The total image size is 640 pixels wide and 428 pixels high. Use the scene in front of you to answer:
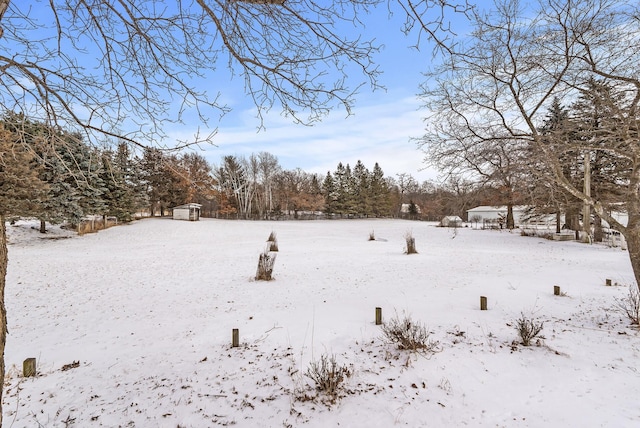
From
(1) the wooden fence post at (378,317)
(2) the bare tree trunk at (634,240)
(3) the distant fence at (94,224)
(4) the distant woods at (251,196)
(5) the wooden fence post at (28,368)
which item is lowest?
(5) the wooden fence post at (28,368)

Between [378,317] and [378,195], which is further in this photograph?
[378,195]

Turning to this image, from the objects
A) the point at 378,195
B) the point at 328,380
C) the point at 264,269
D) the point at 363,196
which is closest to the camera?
the point at 328,380

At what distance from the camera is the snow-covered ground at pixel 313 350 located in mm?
3262

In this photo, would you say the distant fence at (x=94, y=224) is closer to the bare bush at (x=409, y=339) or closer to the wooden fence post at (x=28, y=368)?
the wooden fence post at (x=28, y=368)

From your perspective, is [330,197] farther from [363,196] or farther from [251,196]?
[251,196]

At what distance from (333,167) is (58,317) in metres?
45.3

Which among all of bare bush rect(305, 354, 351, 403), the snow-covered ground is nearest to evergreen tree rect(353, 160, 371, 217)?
the snow-covered ground

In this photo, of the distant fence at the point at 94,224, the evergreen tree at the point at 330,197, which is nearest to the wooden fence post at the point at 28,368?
the distant fence at the point at 94,224

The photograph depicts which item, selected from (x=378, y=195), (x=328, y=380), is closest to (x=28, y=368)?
(x=328, y=380)

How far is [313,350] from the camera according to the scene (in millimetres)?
4523

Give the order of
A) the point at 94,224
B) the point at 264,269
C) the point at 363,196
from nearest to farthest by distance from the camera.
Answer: the point at 264,269
the point at 94,224
the point at 363,196

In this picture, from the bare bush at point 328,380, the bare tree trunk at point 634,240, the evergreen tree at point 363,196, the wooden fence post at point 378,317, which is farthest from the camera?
the evergreen tree at point 363,196

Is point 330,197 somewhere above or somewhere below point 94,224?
above

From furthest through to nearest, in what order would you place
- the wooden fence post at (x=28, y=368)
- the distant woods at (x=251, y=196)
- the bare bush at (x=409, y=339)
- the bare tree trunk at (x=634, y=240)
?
the distant woods at (x=251, y=196), the bare tree trunk at (x=634, y=240), the bare bush at (x=409, y=339), the wooden fence post at (x=28, y=368)
